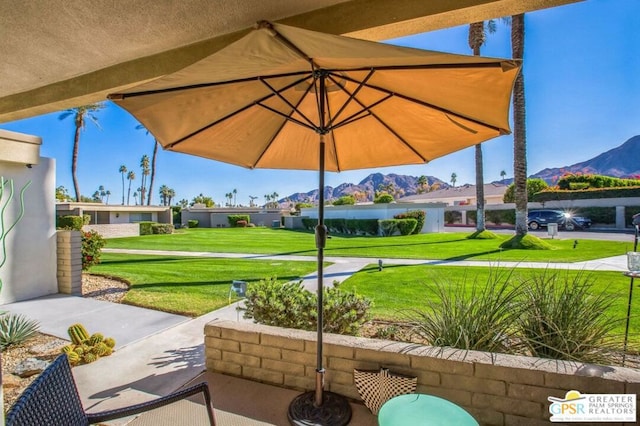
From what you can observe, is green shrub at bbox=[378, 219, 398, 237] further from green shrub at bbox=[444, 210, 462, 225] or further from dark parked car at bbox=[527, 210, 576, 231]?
green shrub at bbox=[444, 210, 462, 225]

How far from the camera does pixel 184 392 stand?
1.65m

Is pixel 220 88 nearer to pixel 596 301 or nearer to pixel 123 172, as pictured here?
pixel 596 301

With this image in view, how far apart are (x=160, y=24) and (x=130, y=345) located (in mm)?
3289

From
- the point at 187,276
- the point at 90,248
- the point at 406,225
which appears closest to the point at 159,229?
the point at 406,225

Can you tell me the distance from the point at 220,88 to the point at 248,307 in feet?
6.93

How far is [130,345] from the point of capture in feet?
11.7

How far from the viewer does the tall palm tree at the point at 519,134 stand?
37.0 feet

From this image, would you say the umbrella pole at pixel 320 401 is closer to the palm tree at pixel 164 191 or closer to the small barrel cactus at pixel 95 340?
the small barrel cactus at pixel 95 340

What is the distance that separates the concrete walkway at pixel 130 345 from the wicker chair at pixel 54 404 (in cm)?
118

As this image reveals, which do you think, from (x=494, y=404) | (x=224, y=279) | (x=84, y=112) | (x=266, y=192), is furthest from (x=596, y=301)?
(x=266, y=192)

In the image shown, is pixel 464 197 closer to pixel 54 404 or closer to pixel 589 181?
pixel 589 181

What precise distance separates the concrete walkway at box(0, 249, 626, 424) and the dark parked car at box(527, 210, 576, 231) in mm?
23844

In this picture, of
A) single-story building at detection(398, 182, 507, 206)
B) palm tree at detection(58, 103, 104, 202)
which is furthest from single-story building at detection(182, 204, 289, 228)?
single-story building at detection(398, 182, 507, 206)

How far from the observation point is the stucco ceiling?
2158 mm
